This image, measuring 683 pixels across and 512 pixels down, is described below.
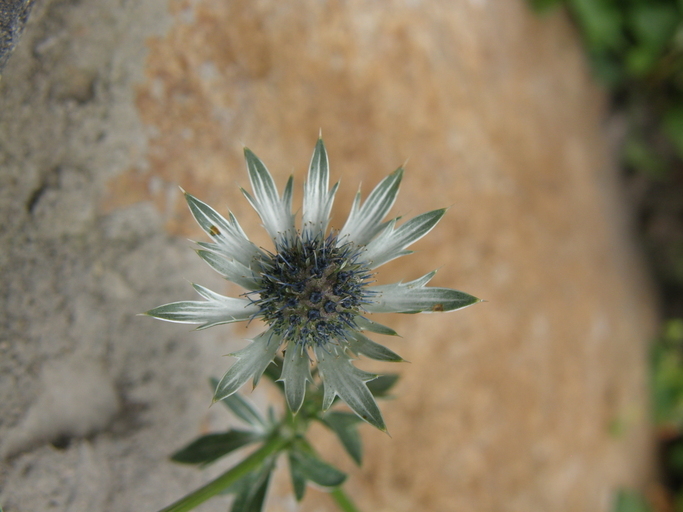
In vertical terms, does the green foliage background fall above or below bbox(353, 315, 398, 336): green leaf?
above

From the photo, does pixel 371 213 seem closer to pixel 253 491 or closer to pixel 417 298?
pixel 417 298

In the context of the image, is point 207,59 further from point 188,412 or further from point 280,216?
point 188,412

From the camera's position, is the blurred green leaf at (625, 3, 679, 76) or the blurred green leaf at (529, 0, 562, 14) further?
the blurred green leaf at (625, 3, 679, 76)

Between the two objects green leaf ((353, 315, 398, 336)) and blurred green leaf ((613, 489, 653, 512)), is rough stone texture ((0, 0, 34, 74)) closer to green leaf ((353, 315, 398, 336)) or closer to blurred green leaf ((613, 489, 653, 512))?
green leaf ((353, 315, 398, 336))

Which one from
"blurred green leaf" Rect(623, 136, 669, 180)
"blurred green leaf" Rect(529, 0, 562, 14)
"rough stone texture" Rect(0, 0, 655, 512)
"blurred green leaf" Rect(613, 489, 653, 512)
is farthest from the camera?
"blurred green leaf" Rect(623, 136, 669, 180)

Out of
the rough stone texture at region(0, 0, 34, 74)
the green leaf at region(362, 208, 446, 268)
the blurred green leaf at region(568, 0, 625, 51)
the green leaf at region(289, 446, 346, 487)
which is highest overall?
the blurred green leaf at region(568, 0, 625, 51)

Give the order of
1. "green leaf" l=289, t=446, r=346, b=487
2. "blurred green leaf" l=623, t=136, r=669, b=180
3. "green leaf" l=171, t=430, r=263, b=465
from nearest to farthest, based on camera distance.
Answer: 1. "green leaf" l=289, t=446, r=346, b=487
2. "green leaf" l=171, t=430, r=263, b=465
3. "blurred green leaf" l=623, t=136, r=669, b=180

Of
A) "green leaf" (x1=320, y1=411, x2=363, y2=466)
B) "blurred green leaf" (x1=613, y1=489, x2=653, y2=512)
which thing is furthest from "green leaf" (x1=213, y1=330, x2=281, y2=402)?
"blurred green leaf" (x1=613, y1=489, x2=653, y2=512)
